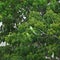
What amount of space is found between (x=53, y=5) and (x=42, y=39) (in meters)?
1.51

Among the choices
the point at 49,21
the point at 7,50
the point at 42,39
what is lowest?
the point at 7,50

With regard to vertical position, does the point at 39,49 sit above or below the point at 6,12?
below

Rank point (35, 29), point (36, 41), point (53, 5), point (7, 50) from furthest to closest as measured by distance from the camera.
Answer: point (7, 50), point (53, 5), point (36, 41), point (35, 29)

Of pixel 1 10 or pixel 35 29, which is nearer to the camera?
pixel 35 29

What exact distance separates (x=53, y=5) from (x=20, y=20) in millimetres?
1613

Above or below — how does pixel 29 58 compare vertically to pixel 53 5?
below

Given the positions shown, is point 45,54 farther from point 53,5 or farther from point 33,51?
point 53,5

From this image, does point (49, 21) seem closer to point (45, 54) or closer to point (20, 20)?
point (45, 54)

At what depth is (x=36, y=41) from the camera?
910cm

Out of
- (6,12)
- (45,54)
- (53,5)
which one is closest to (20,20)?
(6,12)

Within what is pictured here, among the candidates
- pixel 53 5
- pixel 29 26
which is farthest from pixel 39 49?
pixel 53 5

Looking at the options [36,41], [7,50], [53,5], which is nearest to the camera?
[36,41]

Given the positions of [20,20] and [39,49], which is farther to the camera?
[20,20]

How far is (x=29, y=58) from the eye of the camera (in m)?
8.98
